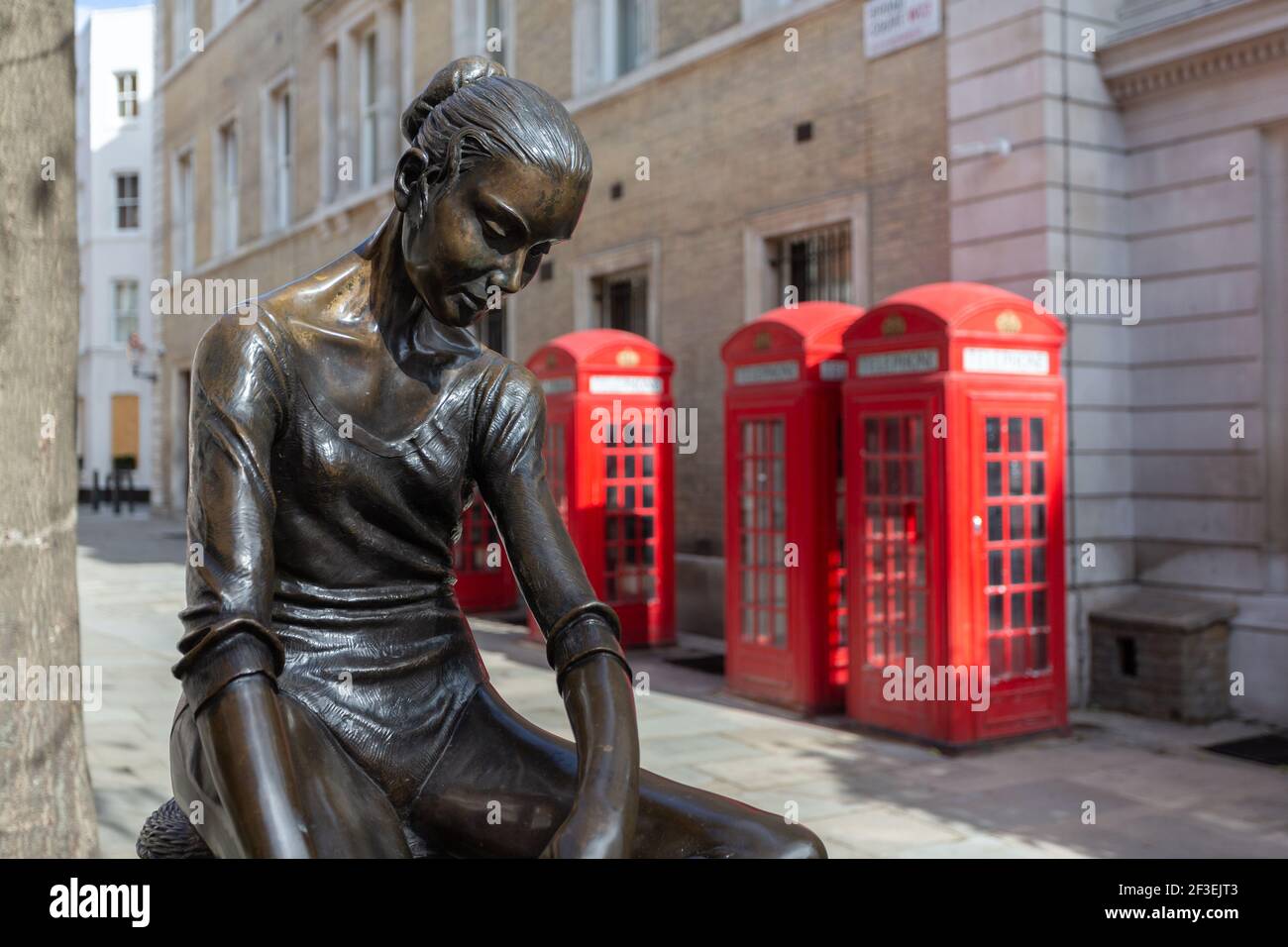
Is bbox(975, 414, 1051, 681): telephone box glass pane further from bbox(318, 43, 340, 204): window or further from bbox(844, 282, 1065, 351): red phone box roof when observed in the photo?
bbox(318, 43, 340, 204): window

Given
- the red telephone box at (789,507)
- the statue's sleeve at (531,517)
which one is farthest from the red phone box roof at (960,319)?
the statue's sleeve at (531,517)

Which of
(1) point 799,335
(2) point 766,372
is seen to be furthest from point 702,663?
(1) point 799,335

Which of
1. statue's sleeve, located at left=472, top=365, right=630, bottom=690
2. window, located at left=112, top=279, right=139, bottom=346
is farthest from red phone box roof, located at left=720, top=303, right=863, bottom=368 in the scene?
window, located at left=112, top=279, right=139, bottom=346

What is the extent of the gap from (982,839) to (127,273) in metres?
39.8

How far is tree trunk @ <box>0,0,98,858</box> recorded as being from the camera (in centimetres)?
451

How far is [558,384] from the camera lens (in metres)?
11.5

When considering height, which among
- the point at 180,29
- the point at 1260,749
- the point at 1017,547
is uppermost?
the point at 180,29

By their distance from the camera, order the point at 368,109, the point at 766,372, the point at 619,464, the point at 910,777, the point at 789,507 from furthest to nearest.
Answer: the point at 368,109
the point at 619,464
the point at 766,372
the point at 789,507
the point at 910,777

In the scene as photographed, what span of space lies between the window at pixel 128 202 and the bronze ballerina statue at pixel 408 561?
4233 cm

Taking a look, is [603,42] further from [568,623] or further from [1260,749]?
[568,623]

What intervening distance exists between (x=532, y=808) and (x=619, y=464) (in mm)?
9494

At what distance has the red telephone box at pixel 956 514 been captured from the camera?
752 cm

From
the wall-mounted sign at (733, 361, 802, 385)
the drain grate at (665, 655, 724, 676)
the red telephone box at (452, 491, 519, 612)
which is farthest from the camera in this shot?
the red telephone box at (452, 491, 519, 612)

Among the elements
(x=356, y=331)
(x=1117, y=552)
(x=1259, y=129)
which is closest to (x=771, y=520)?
(x=1117, y=552)
